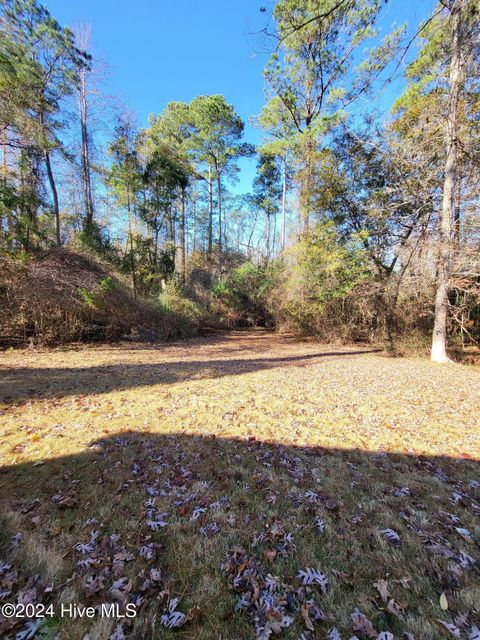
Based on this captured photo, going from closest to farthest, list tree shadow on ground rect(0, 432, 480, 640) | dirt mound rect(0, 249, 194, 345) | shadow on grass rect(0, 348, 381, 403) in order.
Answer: tree shadow on ground rect(0, 432, 480, 640) < shadow on grass rect(0, 348, 381, 403) < dirt mound rect(0, 249, 194, 345)

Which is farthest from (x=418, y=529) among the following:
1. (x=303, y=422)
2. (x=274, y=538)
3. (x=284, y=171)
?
(x=284, y=171)

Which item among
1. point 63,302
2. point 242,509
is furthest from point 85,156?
point 242,509

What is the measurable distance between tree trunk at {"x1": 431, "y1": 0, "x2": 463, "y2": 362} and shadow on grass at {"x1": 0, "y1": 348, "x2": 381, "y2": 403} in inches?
166

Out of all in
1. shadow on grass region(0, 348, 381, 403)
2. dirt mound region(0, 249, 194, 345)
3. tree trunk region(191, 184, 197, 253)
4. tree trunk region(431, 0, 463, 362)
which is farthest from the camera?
tree trunk region(191, 184, 197, 253)

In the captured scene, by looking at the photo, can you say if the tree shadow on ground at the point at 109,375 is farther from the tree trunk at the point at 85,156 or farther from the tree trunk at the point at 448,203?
the tree trunk at the point at 85,156

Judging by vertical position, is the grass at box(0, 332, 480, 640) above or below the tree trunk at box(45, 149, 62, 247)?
below

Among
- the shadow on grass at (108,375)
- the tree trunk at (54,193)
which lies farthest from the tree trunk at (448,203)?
the tree trunk at (54,193)

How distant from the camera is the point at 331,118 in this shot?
34.2 ft

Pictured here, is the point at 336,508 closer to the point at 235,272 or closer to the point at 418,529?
the point at 418,529

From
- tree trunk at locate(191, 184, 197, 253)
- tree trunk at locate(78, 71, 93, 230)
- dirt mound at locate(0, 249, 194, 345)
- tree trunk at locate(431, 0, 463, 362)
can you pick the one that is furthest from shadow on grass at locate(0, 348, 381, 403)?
tree trunk at locate(191, 184, 197, 253)

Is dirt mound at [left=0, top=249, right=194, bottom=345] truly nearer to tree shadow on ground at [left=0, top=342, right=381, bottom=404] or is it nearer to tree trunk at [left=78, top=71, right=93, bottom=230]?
tree shadow on ground at [left=0, top=342, right=381, bottom=404]

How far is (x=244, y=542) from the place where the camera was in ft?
6.06

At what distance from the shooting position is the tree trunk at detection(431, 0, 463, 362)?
7.48 metres

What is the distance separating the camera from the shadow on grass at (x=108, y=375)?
463 centimetres
